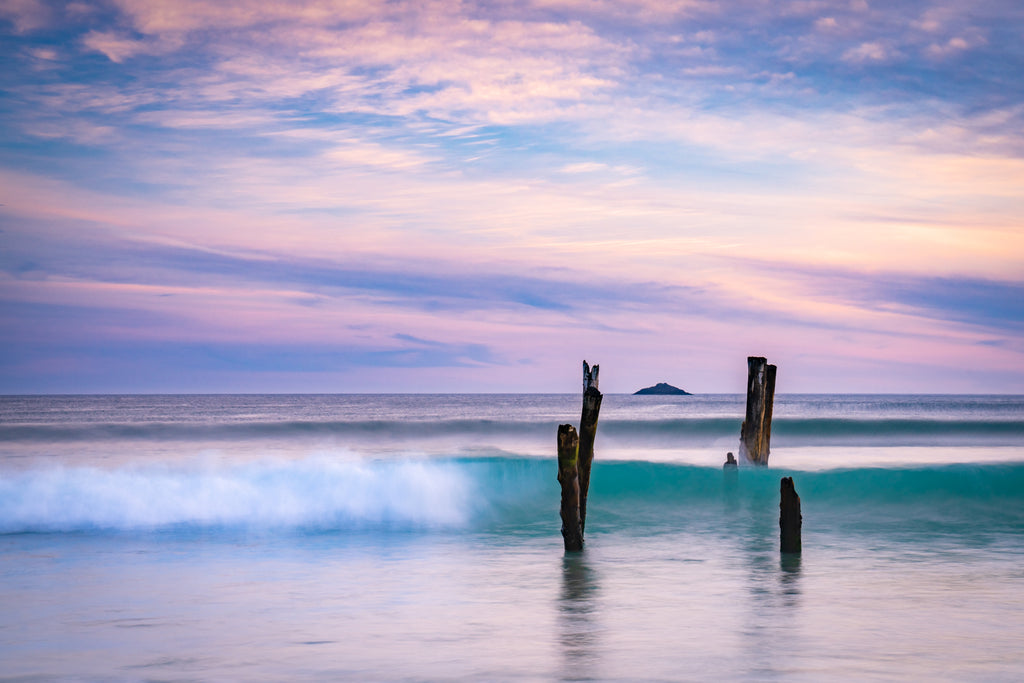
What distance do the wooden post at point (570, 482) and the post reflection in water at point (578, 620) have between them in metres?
0.43

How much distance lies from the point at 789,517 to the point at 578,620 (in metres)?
5.31

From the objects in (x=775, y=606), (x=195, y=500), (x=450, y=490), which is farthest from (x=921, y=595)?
(x=195, y=500)

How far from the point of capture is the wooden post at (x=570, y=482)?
45.5 ft

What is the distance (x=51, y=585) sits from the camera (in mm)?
12352

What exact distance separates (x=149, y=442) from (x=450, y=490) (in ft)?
62.3

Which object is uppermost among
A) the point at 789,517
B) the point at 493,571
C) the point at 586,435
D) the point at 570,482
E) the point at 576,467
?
the point at 586,435

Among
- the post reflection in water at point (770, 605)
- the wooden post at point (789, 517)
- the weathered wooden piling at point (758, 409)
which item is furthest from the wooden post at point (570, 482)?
the weathered wooden piling at point (758, 409)

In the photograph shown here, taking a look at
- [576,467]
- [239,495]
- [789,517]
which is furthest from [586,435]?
[239,495]

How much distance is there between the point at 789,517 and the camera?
1420 cm

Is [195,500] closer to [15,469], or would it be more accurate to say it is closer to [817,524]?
[15,469]

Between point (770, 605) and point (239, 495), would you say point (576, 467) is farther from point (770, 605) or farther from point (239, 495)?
point (239, 495)

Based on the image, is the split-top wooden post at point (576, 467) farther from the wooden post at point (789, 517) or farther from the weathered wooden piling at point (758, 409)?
the weathered wooden piling at point (758, 409)

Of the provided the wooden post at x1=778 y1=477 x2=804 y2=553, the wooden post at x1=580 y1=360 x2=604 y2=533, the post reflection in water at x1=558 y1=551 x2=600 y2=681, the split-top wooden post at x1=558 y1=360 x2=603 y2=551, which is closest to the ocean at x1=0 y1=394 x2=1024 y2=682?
the post reflection in water at x1=558 y1=551 x2=600 y2=681

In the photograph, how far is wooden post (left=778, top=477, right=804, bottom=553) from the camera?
14.0 m
